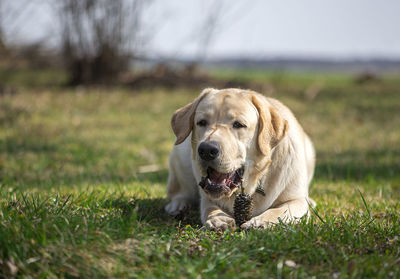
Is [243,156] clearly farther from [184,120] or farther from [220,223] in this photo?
[184,120]

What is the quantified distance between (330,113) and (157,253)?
1001 cm

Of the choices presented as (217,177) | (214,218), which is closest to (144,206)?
(214,218)

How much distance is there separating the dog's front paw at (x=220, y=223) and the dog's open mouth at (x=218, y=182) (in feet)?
0.84

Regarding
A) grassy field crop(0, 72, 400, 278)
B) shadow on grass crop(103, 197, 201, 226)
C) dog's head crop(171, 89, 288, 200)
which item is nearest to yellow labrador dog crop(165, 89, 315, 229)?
dog's head crop(171, 89, 288, 200)

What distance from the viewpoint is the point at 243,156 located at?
3.64m

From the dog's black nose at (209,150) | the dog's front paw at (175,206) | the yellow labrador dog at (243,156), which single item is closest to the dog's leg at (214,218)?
the yellow labrador dog at (243,156)

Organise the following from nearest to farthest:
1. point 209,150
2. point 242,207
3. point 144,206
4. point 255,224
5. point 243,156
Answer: point 209,150 → point 255,224 → point 243,156 → point 242,207 → point 144,206

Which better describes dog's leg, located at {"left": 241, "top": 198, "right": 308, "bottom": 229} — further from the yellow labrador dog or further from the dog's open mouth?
the dog's open mouth

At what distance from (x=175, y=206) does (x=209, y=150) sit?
4.23ft

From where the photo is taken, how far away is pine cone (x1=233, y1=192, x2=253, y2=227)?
3.78m

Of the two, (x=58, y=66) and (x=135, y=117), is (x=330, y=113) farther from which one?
(x=58, y=66)

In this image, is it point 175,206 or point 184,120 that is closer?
point 184,120

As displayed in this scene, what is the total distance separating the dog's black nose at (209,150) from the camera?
3.33 meters

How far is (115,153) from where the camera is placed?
784 centimetres
